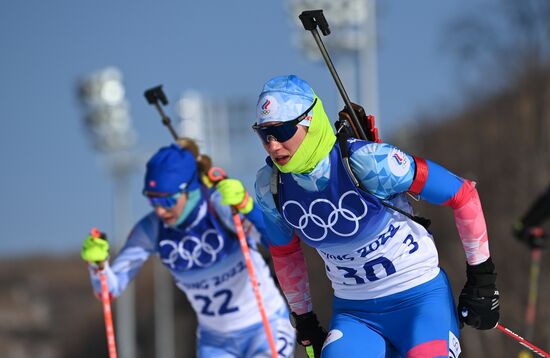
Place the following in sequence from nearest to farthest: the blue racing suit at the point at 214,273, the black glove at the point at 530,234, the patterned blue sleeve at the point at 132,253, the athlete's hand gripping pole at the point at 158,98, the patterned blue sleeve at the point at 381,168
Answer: the patterned blue sleeve at the point at 381,168 < the blue racing suit at the point at 214,273 < the patterned blue sleeve at the point at 132,253 < the athlete's hand gripping pole at the point at 158,98 < the black glove at the point at 530,234

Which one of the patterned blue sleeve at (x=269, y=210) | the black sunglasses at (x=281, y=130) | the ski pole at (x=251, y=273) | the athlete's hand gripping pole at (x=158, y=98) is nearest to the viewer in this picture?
the black sunglasses at (x=281, y=130)

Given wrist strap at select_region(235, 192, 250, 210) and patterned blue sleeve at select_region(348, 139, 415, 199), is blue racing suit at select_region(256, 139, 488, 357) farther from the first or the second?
wrist strap at select_region(235, 192, 250, 210)

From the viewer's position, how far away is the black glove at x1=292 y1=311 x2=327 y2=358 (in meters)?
6.18

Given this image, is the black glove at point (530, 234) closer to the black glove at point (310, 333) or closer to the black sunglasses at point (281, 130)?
the black glove at point (310, 333)

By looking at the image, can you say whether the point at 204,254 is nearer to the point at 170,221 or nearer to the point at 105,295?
the point at 170,221

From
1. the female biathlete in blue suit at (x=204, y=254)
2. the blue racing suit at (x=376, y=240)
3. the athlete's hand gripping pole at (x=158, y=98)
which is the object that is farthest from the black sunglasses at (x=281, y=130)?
the athlete's hand gripping pole at (x=158, y=98)

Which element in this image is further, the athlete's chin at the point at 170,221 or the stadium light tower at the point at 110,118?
the stadium light tower at the point at 110,118

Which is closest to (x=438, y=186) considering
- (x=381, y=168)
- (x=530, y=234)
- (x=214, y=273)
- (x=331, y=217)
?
(x=381, y=168)

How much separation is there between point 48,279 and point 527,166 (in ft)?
89.5

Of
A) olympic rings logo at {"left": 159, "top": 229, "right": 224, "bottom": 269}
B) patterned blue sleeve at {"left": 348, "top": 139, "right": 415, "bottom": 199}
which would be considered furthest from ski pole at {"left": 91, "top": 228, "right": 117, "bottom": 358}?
patterned blue sleeve at {"left": 348, "top": 139, "right": 415, "bottom": 199}

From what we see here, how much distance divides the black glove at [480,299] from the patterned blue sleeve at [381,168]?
60cm

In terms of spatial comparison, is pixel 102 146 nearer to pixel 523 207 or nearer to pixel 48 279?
pixel 523 207

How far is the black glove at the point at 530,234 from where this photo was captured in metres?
9.12

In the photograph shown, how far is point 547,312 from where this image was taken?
26562 millimetres
